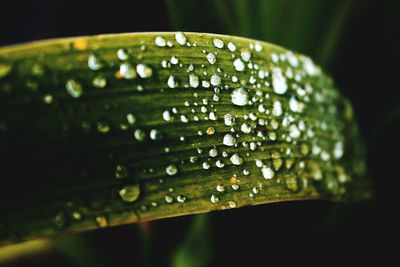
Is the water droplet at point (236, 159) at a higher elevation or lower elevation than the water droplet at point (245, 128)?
lower

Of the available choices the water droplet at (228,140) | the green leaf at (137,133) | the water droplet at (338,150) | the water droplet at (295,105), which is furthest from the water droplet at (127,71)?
the water droplet at (338,150)

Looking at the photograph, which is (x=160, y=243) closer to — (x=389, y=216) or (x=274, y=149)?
(x=389, y=216)

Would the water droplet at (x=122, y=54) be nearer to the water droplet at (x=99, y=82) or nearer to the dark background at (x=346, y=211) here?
the water droplet at (x=99, y=82)

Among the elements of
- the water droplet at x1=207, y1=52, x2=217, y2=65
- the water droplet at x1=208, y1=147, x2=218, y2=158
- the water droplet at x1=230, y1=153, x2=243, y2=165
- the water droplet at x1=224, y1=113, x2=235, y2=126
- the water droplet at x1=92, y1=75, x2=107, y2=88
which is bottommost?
the water droplet at x1=230, y1=153, x2=243, y2=165

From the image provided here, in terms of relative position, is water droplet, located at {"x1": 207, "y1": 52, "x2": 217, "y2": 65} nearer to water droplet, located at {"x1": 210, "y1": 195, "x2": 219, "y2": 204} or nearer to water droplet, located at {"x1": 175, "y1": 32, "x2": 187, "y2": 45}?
water droplet, located at {"x1": 175, "y1": 32, "x2": 187, "y2": 45}

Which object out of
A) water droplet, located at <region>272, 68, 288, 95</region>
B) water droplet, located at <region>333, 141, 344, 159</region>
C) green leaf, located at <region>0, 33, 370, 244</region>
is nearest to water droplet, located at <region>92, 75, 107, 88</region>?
green leaf, located at <region>0, 33, 370, 244</region>

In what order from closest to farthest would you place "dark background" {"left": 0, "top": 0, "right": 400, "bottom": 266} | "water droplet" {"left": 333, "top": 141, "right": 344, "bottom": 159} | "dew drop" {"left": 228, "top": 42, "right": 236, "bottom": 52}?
"dew drop" {"left": 228, "top": 42, "right": 236, "bottom": 52} < "water droplet" {"left": 333, "top": 141, "right": 344, "bottom": 159} < "dark background" {"left": 0, "top": 0, "right": 400, "bottom": 266}

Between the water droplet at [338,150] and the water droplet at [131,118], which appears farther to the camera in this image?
the water droplet at [338,150]
